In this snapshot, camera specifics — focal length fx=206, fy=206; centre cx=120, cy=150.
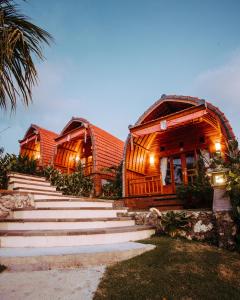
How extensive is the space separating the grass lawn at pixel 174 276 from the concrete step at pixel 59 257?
188 mm

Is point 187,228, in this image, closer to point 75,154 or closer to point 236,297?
point 236,297

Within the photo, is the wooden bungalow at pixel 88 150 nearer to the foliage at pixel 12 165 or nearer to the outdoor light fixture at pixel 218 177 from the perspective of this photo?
the foliage at pixel 12 165

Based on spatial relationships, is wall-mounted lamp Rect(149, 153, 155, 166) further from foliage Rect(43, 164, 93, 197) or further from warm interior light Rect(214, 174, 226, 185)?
warm interior light Rect(214, 174, 226, 185)

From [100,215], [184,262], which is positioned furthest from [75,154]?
[184,262]

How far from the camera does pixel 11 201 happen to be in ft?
16.7

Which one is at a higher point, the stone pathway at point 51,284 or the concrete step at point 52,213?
the concrete step at point 52,213

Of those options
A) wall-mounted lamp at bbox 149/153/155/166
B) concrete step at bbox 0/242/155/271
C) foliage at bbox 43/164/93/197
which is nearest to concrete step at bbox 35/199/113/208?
concrete step at bbox 0/242/155/271

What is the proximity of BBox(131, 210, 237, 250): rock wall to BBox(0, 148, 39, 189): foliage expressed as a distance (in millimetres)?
5325

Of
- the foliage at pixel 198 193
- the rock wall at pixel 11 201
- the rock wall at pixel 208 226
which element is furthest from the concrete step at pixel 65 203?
the foliage at pixel 198 193

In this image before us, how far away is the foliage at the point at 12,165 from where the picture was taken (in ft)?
25.2

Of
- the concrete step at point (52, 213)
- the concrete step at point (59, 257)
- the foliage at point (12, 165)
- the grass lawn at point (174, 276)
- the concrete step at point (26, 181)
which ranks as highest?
the foliage at point (12, 165)

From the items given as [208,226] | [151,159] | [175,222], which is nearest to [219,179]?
[208,226]

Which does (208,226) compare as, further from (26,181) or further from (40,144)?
(40,144)

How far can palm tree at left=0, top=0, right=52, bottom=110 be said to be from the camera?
2.75 m
